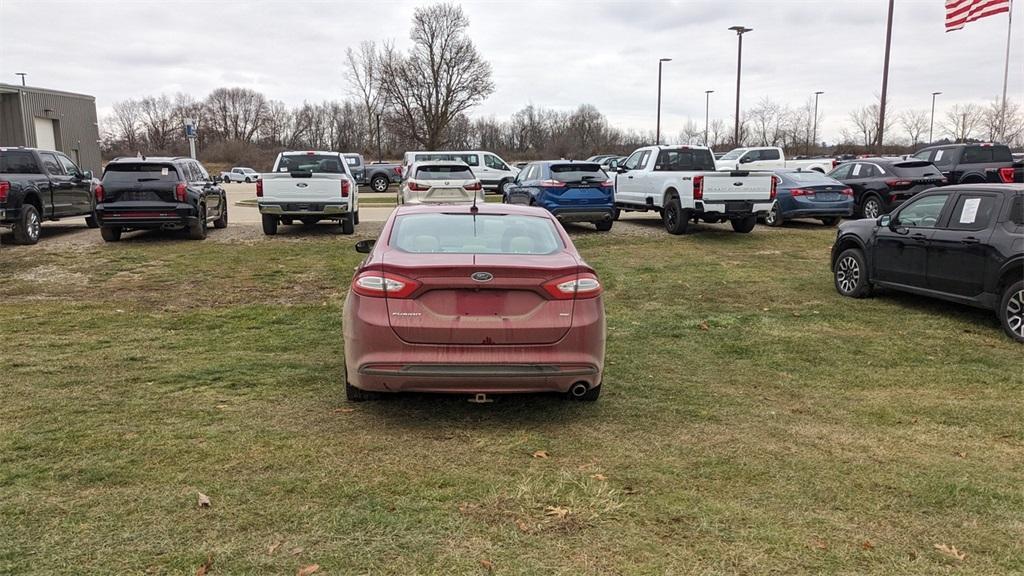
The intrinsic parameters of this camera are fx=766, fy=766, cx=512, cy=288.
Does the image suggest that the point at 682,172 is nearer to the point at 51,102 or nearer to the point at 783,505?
the point at 783,505

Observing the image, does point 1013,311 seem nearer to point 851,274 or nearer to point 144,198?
point 851,274

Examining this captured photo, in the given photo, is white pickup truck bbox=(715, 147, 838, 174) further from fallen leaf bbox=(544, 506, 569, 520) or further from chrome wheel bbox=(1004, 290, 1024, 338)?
fallen leaf bbox=(544, 506, 569, 520)

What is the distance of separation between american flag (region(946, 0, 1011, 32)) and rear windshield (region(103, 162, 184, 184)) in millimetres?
23570

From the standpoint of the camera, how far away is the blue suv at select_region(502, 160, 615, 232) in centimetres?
1596

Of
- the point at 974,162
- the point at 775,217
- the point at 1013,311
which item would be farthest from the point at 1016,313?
the point at 974,162

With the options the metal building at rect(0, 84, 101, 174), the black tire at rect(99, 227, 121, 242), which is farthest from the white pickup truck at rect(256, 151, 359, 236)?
the metal building at rect(0, 84, 101, 174)

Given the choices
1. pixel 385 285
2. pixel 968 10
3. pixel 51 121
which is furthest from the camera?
pixel 51 121

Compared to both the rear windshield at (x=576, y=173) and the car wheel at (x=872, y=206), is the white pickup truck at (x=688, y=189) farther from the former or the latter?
the car wheel at (x=872, y=206)

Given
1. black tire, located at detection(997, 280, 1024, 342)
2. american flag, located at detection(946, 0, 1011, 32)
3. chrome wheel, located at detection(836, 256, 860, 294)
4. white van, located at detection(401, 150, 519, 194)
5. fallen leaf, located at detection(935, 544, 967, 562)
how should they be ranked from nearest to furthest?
fallen leaf, located at detection(935, 544, 967, 562) < black tire, located at detection(997, 280, 1024, 342) < chrome wheel, located at detection(836, 256, 860, 294) < american flag, located at detection(946, 0, 1011, 32) < white van, located at detection(401, 150, 519, 194)

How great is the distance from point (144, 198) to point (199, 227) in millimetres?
1155

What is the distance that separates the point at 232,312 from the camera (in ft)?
29.4

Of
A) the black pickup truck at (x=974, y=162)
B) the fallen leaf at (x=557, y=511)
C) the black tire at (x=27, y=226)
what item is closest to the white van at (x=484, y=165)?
the black pickup truck at (x=974, y=162)

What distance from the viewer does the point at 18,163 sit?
14797mm

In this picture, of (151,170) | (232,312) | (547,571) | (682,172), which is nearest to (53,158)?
(151,170)
